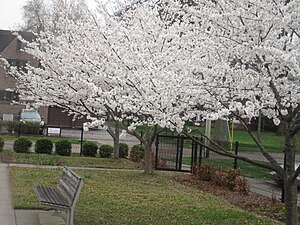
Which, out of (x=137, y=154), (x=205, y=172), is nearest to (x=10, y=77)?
(x=137, y=154)

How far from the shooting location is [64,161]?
794 inches

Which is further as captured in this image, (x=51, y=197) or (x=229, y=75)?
(x=51, y=197)

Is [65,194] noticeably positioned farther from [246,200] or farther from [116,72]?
[246,200]

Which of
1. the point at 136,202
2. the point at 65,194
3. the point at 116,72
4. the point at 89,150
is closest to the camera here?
the point at 65,194

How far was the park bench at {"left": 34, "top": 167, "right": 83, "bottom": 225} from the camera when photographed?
27.6 ft

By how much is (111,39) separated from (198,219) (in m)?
5.13

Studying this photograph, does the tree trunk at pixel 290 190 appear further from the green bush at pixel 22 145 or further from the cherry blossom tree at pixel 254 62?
the green bush at pixel 22 145

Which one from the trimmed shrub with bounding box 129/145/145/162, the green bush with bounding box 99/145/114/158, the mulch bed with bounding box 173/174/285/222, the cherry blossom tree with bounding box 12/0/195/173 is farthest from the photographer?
the green bush with bounding box 99/145/114/158

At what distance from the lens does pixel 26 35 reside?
50219mm

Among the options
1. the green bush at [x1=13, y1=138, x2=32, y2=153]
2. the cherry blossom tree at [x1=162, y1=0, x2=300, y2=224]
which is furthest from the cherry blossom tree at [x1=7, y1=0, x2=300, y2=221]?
the green bush at [x1=13, y1=138, x2=32, y2=153]

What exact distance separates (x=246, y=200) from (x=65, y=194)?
18.2 feet

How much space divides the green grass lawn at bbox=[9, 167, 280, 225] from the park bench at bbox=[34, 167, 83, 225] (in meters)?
0.50

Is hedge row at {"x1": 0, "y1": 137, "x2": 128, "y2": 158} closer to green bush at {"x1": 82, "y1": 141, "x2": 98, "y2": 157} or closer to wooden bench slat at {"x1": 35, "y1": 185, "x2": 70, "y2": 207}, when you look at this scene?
green bush at {"x1": 82, "y1": 141, "x2": 98, "y2": 157}

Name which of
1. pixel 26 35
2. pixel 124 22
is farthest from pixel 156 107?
pixel 26 35
